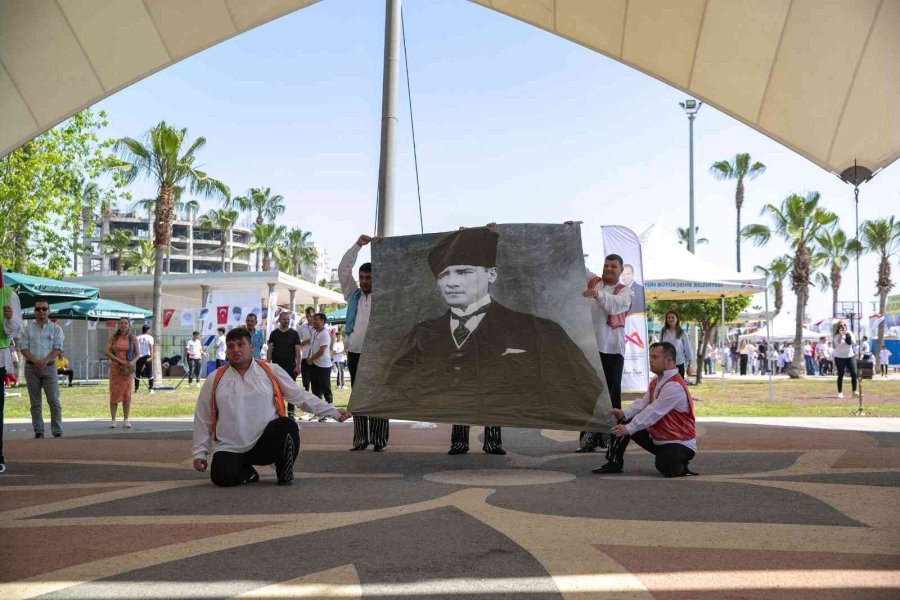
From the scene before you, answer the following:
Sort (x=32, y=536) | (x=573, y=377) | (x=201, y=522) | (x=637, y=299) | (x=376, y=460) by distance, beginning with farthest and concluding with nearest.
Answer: (x=637, y=299) < (x=376, y=460) < (x=573, y=377) < (x=201, y=522) < (x=32, y=536)

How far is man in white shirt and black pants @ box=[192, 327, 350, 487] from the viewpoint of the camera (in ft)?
23.9

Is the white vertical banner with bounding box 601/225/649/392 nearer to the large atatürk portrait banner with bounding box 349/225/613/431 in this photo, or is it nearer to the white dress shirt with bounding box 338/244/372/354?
the white dress shirt with bounding box 338/244/372/354

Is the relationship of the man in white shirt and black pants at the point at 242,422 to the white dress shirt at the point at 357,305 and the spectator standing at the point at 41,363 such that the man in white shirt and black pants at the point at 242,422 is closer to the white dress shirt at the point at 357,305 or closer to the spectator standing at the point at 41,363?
the white dress shirt at the point at 357,305

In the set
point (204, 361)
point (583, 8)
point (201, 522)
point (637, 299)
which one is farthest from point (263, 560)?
point (204, 361)

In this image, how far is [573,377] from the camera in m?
8.38

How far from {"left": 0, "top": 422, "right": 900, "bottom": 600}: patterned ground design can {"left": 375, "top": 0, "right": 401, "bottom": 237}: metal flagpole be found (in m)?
4.88

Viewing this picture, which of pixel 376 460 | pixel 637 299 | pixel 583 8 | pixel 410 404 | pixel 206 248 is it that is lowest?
pixel 376 460

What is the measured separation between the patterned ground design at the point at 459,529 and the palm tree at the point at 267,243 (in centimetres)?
8178

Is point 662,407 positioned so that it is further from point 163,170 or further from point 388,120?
point 163,170

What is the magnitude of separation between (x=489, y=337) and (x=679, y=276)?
43.9 feet

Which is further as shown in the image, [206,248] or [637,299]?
[206,248]

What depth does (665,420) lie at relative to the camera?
25.9ft

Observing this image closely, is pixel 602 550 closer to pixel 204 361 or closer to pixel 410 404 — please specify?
pixel 410 404

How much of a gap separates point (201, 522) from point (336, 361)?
24.6m
